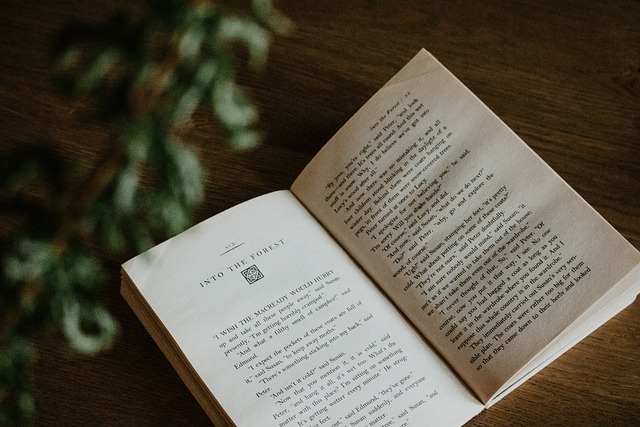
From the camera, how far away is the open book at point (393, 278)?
2.53ft

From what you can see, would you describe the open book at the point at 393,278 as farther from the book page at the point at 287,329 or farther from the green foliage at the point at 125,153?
the green foliage at the point at 125,153

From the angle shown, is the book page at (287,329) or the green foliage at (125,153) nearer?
the green foliage at (125,153)

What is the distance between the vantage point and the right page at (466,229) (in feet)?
2.54

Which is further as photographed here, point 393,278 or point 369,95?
point 369,95

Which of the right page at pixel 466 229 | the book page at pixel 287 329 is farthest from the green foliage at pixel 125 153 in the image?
the right page at pixel 466 229

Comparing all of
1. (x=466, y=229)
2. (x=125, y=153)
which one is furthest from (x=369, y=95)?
(x=125, y=153)

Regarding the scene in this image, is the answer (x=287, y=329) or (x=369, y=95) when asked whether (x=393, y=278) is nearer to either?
(x=287, y=329)

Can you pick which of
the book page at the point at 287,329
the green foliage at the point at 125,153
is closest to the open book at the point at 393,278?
the book page at the point at 287,329

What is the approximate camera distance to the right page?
0.77 meters

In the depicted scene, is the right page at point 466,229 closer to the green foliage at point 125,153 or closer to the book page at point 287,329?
the book page at point 287,329

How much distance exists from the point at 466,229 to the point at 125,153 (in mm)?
552

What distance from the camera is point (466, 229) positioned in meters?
0.84

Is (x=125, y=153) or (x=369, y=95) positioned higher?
(x=369, y=95)

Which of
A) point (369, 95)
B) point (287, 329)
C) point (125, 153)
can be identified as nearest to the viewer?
point (125, 153)
